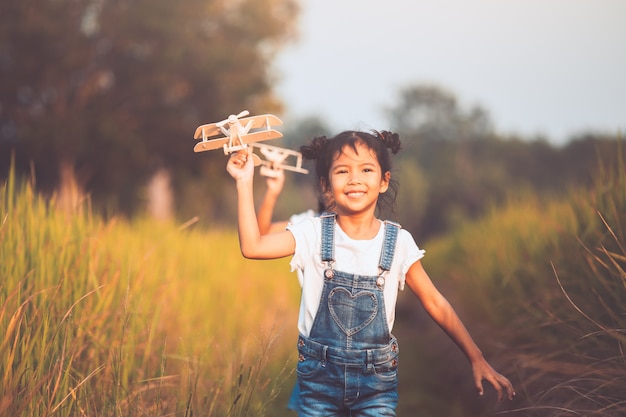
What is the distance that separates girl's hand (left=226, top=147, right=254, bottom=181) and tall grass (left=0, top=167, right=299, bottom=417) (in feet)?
2.01

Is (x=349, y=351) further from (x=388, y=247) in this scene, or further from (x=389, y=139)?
(x=389, y=139)

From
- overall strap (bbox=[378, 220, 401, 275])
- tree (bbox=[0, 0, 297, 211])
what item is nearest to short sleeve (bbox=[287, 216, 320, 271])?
overall strap (bbox=[378, 220, 401, 275])

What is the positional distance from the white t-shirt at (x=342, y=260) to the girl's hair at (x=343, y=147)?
302 mm

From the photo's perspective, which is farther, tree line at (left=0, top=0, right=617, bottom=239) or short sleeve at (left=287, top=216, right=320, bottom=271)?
tree line at (left=0, top=0, right=617, bottom=239)

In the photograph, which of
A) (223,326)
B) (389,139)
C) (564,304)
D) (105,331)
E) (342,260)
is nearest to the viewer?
(342,260)

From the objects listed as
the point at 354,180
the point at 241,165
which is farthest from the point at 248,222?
the point at 354,180

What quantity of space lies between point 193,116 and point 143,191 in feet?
10.0

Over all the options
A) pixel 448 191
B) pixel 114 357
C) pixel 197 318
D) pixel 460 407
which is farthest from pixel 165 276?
pixel 448 191

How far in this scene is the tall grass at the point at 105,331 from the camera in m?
2.34

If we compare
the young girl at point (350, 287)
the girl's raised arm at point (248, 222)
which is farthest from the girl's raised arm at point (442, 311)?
the girl's raised arm at point (248, 222)

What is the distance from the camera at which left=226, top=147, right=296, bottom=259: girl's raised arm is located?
2.22m

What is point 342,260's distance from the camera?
7.69ft

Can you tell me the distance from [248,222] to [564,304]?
2.05m

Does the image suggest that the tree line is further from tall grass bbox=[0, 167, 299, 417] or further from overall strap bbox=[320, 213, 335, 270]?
overall strap bbox=[320, 213, 335, 270]
